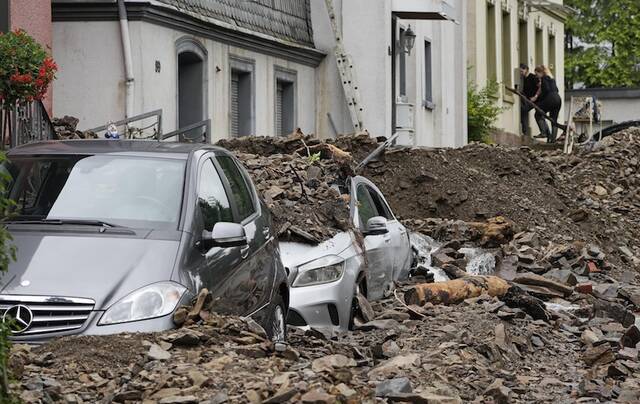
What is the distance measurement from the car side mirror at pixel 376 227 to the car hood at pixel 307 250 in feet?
1.97

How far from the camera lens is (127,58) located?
23453mm

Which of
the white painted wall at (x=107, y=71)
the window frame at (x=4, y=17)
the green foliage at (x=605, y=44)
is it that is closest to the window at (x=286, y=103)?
the white painted wall at (x=107, y=71)

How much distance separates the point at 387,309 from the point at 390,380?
519 cm

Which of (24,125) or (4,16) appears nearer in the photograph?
(24,125)

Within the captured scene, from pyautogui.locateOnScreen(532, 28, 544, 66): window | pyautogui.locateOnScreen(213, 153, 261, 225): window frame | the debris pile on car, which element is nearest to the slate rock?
pyautogui.locateOnScreen(213, 153, 261, 225): window frame

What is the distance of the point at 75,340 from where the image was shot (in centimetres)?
822

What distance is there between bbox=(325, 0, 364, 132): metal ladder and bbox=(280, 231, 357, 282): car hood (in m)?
19.4

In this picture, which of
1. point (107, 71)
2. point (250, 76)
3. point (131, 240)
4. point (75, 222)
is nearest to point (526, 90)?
point (250, 76)

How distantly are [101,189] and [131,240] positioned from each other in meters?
0.82

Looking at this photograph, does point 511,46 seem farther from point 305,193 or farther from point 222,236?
point 222,236

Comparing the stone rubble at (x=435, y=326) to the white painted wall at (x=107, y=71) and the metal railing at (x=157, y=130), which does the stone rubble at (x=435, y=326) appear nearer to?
the metal railing at (x=157, y=130)

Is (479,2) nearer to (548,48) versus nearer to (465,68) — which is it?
(465,68)

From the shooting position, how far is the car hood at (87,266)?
8.62 metres

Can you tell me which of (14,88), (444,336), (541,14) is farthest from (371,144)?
(541,14)
